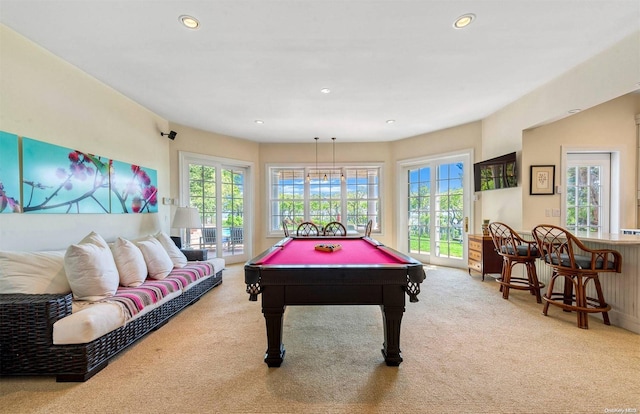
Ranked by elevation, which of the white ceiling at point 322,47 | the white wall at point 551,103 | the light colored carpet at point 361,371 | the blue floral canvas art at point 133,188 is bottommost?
the light colored carpet at point 361,371

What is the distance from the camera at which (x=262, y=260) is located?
2057 millimetres

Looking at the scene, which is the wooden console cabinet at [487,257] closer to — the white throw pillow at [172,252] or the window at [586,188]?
the window at [586,188]

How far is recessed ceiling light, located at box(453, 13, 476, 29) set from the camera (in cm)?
214

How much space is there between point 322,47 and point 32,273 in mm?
3191

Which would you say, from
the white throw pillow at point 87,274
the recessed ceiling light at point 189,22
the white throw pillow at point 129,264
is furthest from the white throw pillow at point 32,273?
the recessed ceiling light at point 189,22

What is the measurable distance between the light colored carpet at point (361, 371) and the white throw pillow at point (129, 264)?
581mm

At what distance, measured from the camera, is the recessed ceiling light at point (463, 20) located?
2143mm

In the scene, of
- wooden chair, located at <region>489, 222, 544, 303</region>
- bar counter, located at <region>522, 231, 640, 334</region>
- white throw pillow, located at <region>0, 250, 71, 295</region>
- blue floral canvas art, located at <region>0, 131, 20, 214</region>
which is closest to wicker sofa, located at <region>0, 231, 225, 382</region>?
white throw pillow, located at <region>0, 250, 71, 295</region>

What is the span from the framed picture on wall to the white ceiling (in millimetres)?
1138

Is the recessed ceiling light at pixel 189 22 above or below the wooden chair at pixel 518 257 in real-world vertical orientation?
above

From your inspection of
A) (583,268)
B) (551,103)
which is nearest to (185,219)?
(583,268)

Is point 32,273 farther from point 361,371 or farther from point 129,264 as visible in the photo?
point 361,371

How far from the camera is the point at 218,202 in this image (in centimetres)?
551

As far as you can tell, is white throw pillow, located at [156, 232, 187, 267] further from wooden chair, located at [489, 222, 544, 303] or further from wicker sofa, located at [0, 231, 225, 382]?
wooden chair, located at [489, 222, 544, 303]
